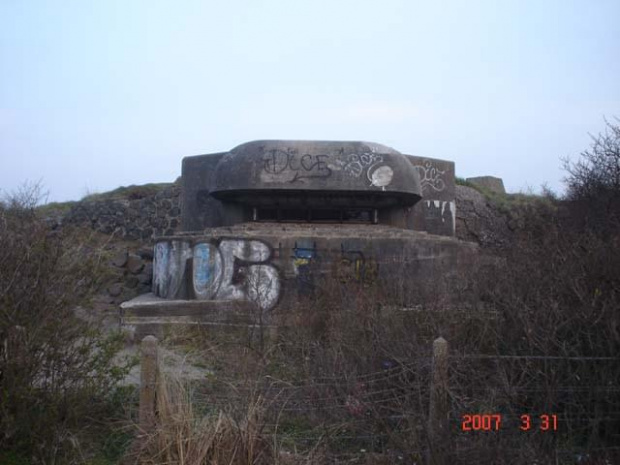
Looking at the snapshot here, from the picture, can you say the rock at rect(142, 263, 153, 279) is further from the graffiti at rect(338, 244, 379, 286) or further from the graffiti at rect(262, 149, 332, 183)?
the graffiti at rect(338, 244, 379, 286)

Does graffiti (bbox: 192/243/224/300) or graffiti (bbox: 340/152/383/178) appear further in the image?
graffiti (bbox: 340/152/383/178)

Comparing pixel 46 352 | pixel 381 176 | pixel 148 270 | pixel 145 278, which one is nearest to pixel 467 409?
pixel 46 352

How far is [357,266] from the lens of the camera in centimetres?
1046

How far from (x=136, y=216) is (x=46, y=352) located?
50.5ft

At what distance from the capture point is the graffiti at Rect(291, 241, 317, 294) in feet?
34.2

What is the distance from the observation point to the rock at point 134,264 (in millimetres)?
15141

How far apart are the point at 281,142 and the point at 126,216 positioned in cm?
907

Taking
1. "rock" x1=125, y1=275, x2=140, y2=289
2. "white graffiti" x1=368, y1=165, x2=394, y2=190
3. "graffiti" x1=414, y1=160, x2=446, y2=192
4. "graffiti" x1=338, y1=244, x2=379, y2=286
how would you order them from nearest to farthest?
"graffiti" x1=338, y1=244, x2=379, y2=286 < "white graffiti" x1=368, y1=165, x2=394, y2=190 < "rock" x1=125, y1=275, x2=140, y2=289 < "graffiti" x1=414, y1=160, x2=446, y2=192

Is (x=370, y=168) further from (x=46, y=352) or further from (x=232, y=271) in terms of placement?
(x=46, y=352)

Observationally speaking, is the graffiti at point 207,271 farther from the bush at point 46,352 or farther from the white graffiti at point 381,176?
the bush at point 46,352

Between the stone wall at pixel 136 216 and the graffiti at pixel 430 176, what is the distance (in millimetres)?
7227

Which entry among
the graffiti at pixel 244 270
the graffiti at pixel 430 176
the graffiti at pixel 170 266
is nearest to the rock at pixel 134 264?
the graffiti at pixel 170 266

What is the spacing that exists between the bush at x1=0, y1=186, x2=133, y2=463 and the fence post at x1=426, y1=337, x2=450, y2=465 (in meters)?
2.37
